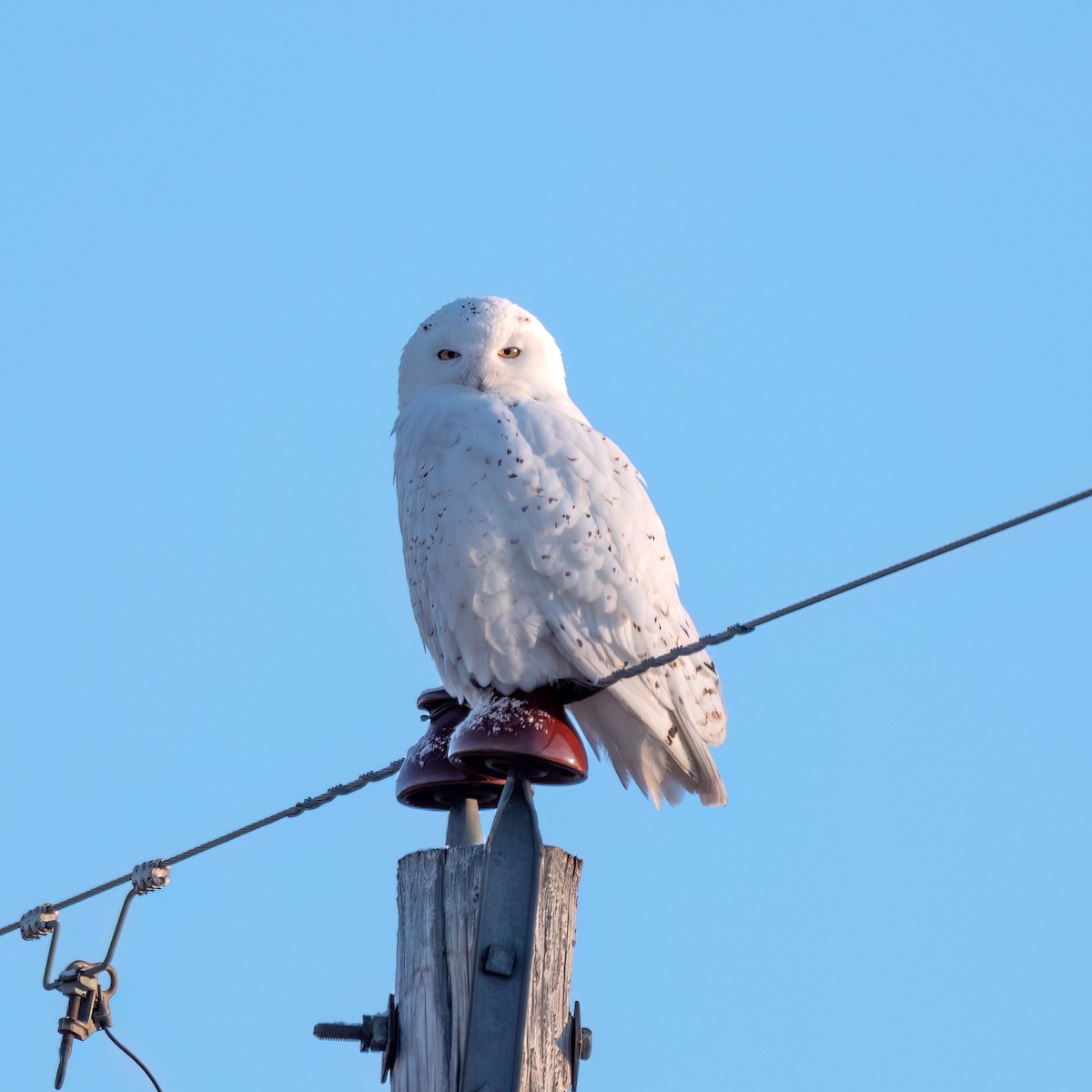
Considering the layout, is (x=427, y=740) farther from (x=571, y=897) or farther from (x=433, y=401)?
(x=433, y=401)

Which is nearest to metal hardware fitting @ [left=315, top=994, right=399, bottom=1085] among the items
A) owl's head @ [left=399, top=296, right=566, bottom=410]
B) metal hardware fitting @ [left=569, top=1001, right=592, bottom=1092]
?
metal hardware fitting @ [left=569, top=1001, right=592, bottom=1092]

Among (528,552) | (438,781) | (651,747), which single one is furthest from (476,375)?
(438,781)

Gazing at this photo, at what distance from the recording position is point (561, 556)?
13.2 ft

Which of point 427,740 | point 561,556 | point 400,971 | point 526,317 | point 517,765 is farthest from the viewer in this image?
point 526,317

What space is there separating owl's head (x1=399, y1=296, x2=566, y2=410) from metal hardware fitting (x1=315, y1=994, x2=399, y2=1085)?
1985mm

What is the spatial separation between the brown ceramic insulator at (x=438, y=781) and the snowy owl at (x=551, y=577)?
21 cm

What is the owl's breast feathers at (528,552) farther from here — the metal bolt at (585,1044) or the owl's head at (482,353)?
the metal bolt at (585,1044)

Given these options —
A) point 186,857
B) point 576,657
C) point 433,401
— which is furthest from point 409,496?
point 186,857

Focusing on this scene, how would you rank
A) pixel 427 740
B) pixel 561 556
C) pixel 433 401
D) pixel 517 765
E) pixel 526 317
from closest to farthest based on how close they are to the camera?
pixel 517 765, pixel 427 740, pixel 561 556, pixel 433 401, pixel 526 317

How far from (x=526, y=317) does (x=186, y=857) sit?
6.77ft

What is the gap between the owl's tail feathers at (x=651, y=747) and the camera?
4016 millimetres

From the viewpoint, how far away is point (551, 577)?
4016 millimetres

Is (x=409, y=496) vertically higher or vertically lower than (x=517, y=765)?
higher

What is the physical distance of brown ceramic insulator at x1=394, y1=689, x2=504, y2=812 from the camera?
11.8 ft
